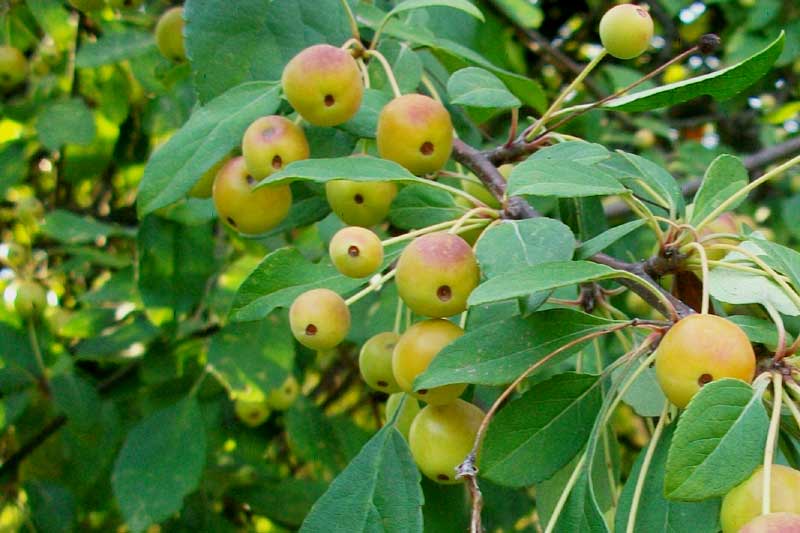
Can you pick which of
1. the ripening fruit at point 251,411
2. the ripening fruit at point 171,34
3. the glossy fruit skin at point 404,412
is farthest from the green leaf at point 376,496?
the ripening fruit at point 251,411

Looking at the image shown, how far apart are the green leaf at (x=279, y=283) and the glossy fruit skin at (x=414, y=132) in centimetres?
15

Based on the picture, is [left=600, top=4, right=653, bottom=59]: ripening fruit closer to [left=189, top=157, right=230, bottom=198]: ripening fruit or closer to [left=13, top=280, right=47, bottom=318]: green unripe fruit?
[left=189, top=157, right=230, bottom=198]: ripening fruit

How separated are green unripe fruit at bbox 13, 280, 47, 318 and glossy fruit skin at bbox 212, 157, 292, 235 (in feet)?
3.78

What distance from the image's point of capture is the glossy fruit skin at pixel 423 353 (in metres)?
0.86

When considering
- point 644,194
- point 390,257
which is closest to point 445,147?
point 390,257

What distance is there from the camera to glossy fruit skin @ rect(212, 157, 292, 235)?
105 cm

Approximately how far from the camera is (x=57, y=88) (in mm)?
2166

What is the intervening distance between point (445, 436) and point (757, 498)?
337mm

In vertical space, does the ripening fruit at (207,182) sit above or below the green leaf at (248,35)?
below

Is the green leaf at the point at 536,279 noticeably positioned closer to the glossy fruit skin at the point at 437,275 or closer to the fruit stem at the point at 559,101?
the glossy fruit skin at the point at 437,275

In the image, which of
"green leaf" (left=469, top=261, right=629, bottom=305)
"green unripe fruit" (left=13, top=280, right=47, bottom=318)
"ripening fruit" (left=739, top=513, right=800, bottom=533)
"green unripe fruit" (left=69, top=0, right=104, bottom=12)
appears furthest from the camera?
"green unripe fruit" (left=13, top=280, right=47, bottom=318)

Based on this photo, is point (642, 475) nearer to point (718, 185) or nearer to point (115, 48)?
point (718, 185)

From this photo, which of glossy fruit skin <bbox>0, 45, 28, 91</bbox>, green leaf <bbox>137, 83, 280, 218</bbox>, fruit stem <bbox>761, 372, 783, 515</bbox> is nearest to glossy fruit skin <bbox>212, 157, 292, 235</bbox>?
green leaf <bbox>137, 83, 280, 218</bbox>

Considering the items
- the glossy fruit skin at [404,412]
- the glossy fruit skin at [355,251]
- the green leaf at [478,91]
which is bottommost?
the glossy fruit skin at [404,412]
